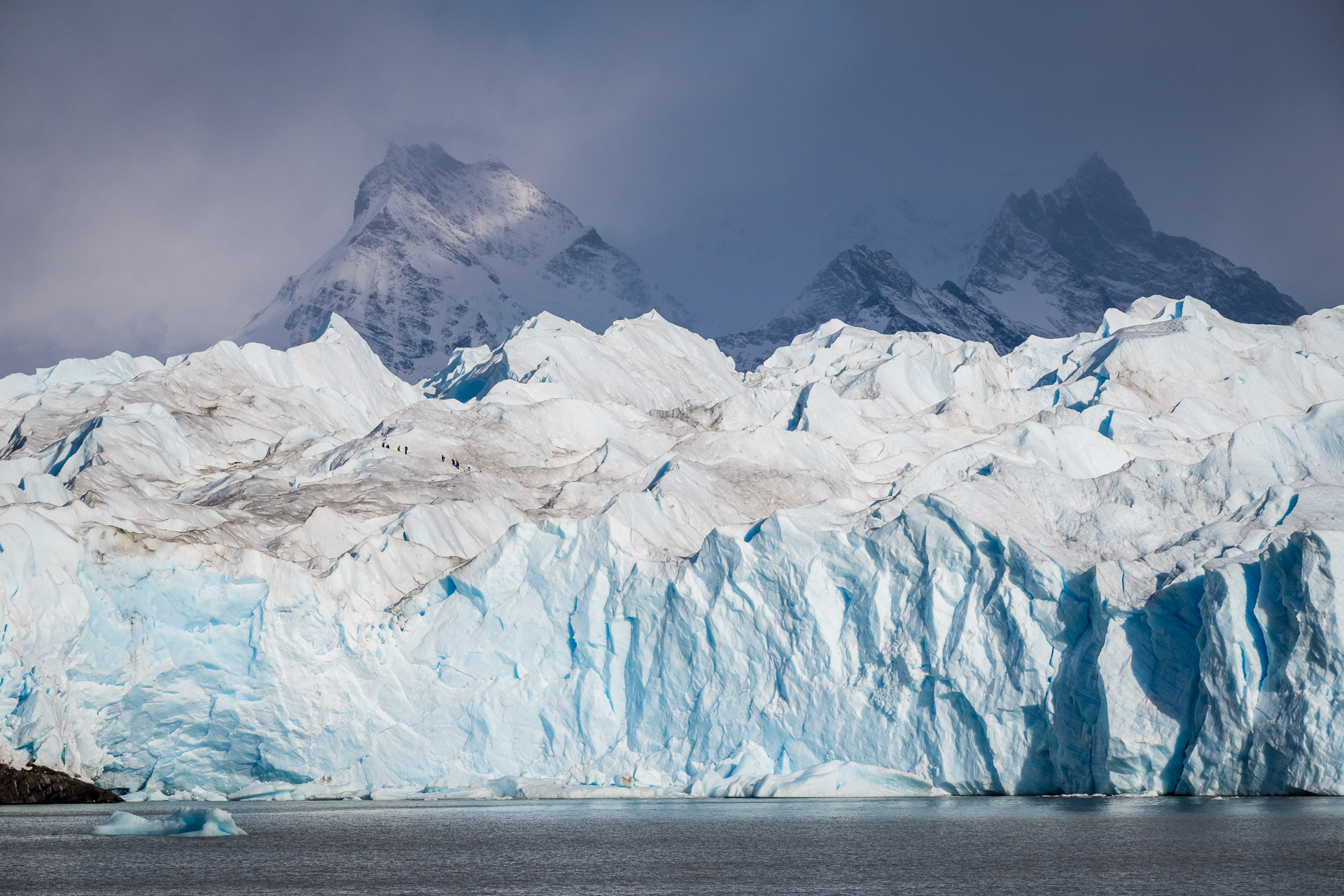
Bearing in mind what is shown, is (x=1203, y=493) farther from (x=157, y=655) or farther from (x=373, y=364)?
(x=373, y=364)

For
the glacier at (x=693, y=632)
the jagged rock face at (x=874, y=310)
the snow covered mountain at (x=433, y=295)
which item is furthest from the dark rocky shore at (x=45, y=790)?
the jagged rock face at (x=874, y=310)

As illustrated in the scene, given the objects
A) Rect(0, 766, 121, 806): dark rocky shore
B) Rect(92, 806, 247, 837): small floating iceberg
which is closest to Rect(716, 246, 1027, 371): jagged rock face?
Rect(0, 766, 121, 806): dark rocky shore

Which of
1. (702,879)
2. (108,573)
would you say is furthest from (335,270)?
(702,879)

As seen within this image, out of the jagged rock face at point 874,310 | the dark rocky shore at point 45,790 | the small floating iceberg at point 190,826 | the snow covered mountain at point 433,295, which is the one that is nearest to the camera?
the small floating iceberg at point 190,826

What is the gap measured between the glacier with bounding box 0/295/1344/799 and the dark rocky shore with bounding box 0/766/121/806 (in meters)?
0.56

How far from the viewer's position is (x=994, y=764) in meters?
35.7

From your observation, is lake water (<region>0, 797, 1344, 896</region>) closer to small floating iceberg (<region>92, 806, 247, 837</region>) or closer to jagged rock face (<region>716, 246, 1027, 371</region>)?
small floating iceberg (<region>92, 806, 247, 837</region>)

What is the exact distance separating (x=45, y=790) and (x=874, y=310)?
480ft

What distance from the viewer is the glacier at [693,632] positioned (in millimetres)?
33562

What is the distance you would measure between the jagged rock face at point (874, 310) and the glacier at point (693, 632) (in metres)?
119

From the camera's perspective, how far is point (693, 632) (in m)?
39.8

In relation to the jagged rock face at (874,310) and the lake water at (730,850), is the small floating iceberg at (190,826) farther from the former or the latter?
the jagged rock face at (874,310)

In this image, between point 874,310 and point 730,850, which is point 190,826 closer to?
point 730,850

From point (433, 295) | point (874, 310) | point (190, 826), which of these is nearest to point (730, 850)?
point (190, 826)
